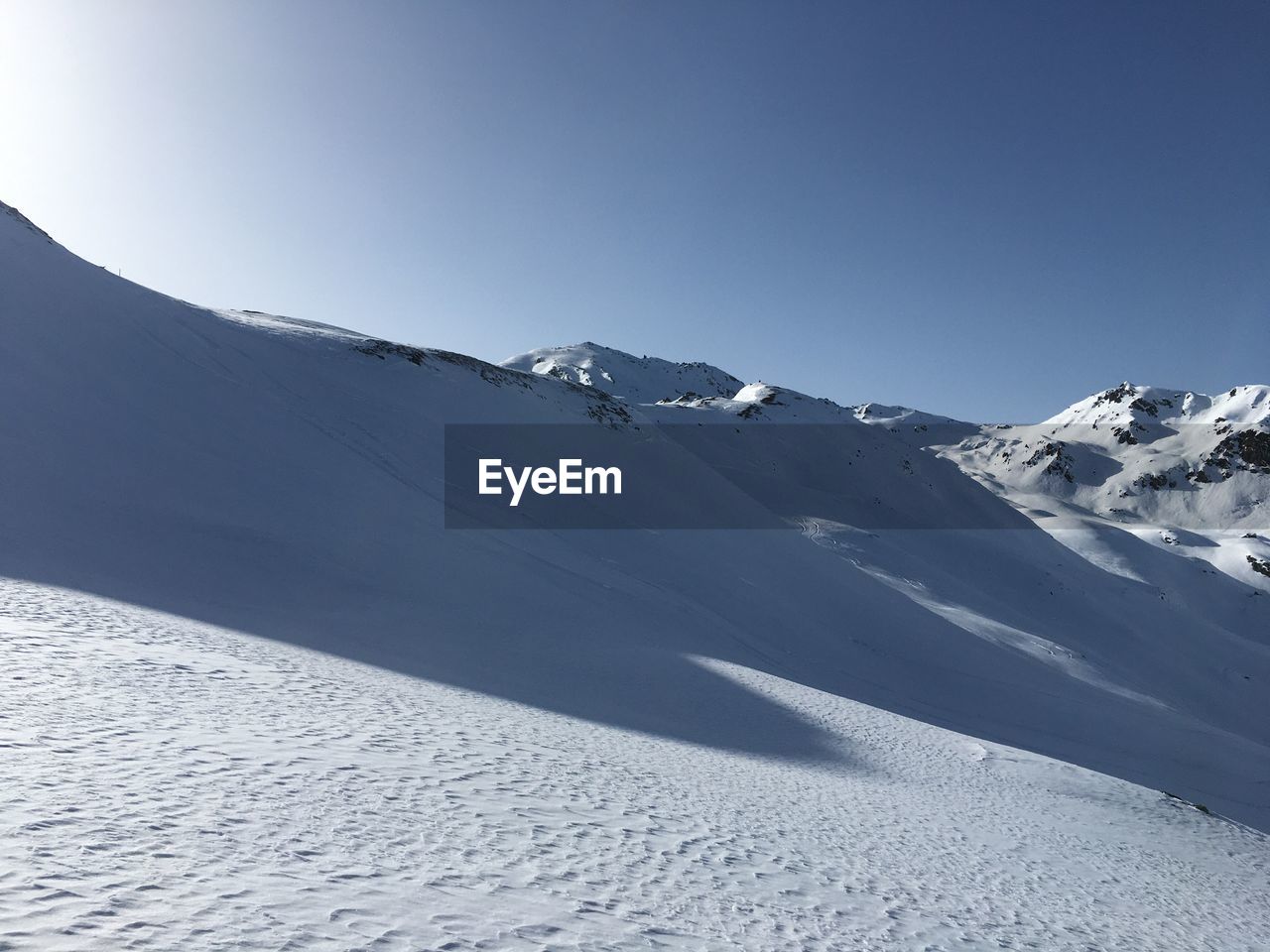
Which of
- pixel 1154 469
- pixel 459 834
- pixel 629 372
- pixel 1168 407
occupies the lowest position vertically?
pixel 459 834

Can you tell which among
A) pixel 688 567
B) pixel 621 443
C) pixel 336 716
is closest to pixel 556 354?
pixel 621 443

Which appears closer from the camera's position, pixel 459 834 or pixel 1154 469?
pixel 459 834

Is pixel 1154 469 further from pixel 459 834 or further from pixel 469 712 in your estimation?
pixel 459 834

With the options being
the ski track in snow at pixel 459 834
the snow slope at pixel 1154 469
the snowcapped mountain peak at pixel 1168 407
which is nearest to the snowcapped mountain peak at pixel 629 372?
the snow slope at pixel 1154 469

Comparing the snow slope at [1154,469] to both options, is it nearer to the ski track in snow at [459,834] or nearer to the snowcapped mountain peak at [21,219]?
the ski track in snow at [459,834]

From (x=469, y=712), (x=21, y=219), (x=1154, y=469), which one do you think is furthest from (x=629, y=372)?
(x=469, y=712)

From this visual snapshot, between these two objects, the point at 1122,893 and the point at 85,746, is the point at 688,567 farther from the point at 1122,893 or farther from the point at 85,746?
the point at 85,746
